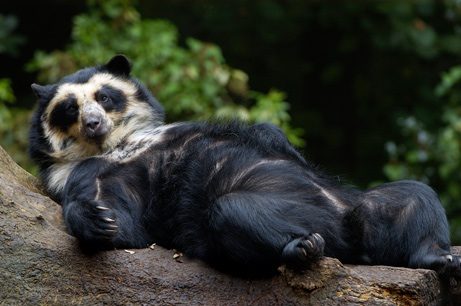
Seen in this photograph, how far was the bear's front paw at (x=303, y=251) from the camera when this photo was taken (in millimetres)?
5172

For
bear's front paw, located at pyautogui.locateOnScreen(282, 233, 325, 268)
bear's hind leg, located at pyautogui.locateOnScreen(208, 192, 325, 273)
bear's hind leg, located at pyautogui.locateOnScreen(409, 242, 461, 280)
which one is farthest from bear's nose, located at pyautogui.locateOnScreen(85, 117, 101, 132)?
bear's hind leg, located at pyautogui.locateOnScreen(409, 242, 461, 280)

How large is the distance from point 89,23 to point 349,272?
7.64 meters

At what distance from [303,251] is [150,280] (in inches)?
37.8

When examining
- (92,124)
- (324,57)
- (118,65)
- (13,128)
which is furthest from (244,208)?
(324,57)

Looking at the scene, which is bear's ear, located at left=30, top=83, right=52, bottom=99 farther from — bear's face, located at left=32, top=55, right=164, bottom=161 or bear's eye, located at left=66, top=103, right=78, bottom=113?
bear's eye, located at left=66, top=103, right=78, bottom=113

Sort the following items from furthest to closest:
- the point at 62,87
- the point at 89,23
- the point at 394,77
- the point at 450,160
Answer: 1. the point at 394,77
2. the point at 450,160
3. the point at 89,23
4. the point at 62,87

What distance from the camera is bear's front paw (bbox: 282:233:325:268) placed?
5.17m

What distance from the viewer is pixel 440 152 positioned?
13180mm

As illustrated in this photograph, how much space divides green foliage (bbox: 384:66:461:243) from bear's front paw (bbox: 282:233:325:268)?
780 centimetres

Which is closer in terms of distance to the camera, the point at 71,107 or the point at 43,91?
the point at 71,107

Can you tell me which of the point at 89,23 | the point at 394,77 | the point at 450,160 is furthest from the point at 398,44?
the point at 89,23

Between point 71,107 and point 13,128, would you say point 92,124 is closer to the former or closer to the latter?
point 71,107

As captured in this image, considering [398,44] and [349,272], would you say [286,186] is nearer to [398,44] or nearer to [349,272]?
[349,272]

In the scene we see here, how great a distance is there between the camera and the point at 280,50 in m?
14.6
